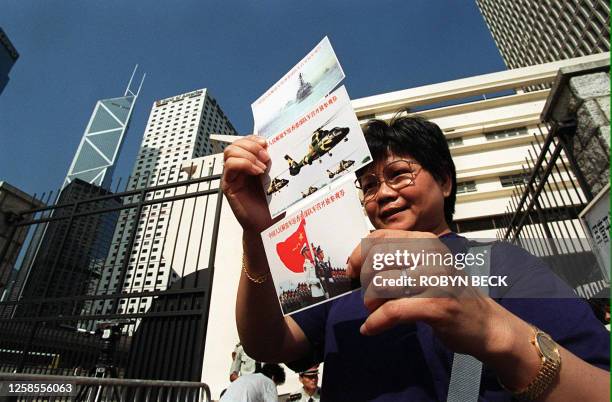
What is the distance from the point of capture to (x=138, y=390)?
3.97 m

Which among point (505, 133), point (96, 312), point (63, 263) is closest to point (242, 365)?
point (96, 312)

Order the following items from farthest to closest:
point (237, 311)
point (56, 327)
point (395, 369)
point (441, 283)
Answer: point (56, 327) → point (237, 311) → point (395, 369) → point (441, 283)

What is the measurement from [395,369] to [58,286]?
6.18 meters

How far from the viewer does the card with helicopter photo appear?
0.93m

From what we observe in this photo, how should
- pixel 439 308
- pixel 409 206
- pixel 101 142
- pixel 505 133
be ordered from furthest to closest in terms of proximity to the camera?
pixel 101 142 < pixel 505 133 < pixel 409 206 < pixel 439 308

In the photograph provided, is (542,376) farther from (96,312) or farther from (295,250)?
(96,312)

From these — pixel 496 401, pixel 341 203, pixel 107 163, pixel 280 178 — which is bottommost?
pixel 496 401

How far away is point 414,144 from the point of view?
124 centimetres

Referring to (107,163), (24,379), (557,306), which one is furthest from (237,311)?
(107,163)

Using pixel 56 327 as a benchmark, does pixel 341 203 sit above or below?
below

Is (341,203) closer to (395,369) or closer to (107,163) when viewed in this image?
(395,369)

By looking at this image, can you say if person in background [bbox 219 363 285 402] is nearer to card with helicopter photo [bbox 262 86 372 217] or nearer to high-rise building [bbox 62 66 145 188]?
card with helicopter photo [bbox 262 86 372 217]

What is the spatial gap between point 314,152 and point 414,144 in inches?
16.8

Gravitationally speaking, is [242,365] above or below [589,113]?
below
